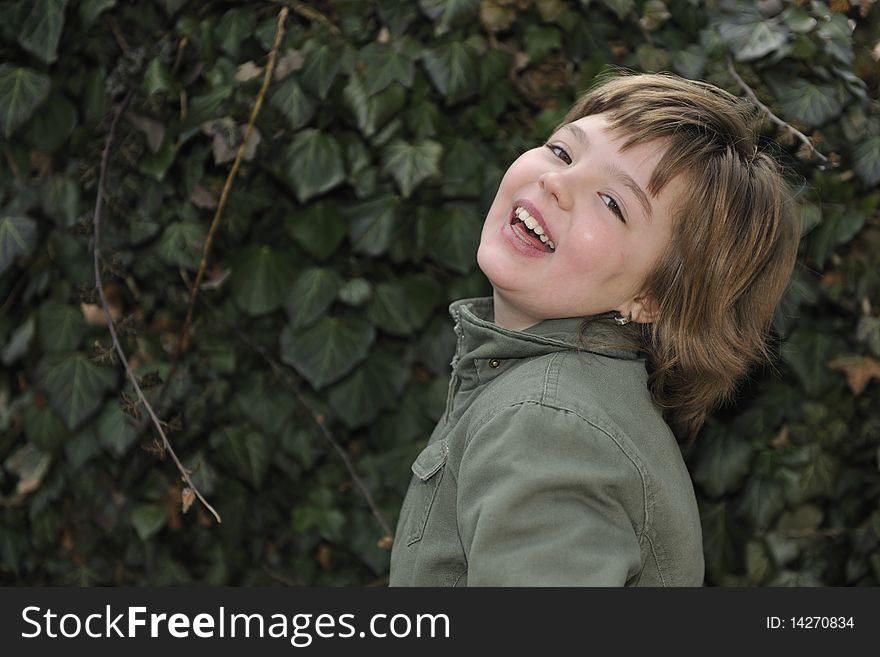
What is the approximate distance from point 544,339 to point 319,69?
70 cm

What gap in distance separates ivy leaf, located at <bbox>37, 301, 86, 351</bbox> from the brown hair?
0.94 m

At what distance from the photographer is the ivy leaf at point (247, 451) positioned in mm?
1629

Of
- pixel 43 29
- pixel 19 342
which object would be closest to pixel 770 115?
pixel 43 29

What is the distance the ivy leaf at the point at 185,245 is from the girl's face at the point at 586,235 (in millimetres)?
666

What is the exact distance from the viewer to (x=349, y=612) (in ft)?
3.46

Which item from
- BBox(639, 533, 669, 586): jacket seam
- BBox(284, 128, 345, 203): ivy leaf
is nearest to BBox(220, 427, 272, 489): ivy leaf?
BBox(284, 128, 345, 203): ivy leaf

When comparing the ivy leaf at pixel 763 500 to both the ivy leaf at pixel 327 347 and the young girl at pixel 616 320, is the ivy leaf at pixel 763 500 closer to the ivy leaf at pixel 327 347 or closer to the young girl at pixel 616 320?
the young girl at pixel 616 320

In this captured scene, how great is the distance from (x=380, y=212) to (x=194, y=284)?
1.05ft

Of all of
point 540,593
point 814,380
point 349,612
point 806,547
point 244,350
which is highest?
point 540,593

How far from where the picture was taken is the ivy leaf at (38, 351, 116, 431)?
1579 mm

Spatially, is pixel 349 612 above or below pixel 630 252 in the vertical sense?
below

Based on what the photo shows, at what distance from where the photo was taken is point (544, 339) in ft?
3.25

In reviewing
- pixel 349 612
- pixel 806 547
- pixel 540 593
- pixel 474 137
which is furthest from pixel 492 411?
pixel 806 547

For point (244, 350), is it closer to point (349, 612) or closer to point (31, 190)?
point (31, 190)
